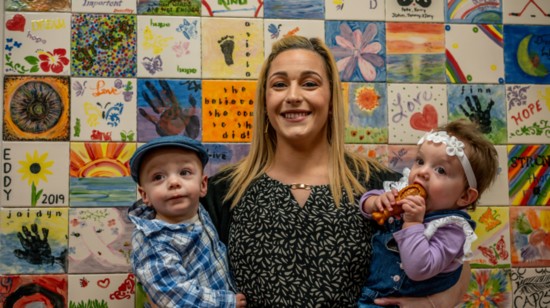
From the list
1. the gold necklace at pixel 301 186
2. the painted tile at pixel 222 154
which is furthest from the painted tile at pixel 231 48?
the gold necklace at pixel 301 186

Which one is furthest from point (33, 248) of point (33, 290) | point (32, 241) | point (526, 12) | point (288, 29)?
point (526, 12)

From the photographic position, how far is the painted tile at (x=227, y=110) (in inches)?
88.4

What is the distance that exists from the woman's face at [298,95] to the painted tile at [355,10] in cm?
47

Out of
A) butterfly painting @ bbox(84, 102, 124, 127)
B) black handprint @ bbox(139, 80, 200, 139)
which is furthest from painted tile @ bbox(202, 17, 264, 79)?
butterfly painting @ bbox(84, 102, 124, 127)

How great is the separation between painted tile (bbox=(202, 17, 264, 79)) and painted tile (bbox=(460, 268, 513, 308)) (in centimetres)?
124

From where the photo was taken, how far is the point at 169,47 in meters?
2.24

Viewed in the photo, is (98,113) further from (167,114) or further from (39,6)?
(39,6)

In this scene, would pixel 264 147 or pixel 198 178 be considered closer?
pixel 198 178

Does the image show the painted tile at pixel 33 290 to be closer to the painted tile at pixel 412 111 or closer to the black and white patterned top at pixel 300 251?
the black and white patterned top at pixel 300 251

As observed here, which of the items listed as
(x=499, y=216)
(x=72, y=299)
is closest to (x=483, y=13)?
(x=499, y=216)

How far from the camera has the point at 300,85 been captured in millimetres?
1865

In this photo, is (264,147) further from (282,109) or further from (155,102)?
(155,102)

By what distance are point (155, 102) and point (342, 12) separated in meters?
0.85

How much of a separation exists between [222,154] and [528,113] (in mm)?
1305
